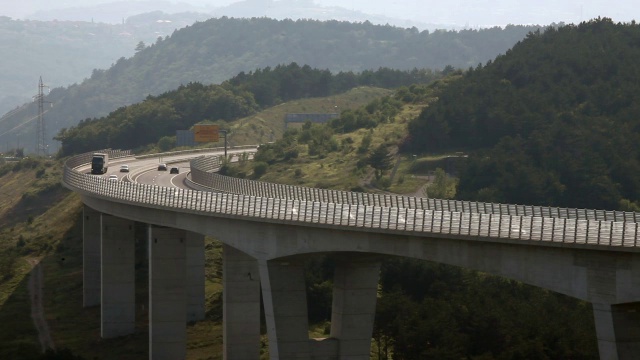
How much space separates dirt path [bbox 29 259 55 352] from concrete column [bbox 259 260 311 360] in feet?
106

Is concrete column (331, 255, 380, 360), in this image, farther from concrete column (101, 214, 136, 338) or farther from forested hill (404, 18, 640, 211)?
forested hill (404, 18, 640, 211)

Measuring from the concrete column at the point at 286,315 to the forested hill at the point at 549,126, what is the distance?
67875mm

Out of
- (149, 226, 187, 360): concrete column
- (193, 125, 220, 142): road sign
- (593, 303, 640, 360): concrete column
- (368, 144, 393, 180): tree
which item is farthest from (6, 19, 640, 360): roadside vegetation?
(593, 303, 640, 360): concrete column

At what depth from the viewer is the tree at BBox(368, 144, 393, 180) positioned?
161000mm

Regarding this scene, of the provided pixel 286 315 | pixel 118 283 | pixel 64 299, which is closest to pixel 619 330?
pixel 286 315

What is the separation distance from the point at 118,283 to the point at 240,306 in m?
22.9

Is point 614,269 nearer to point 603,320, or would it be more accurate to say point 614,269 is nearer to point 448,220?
point 603,320

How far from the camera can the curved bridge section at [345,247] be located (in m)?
54.9

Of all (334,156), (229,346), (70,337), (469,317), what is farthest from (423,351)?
(334,156)

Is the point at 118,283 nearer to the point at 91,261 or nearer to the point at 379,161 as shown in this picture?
the point at 91,261

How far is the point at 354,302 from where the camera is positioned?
Answer: 7262 centimetres

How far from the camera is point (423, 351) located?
83188 millimetres

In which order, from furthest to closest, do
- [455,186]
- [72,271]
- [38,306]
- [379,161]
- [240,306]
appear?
[379,161]
[455,186]
[72,271]
[38,306]
[240,306]

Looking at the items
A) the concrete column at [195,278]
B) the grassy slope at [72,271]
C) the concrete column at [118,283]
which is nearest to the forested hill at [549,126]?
the grassy slope at [72,271]
